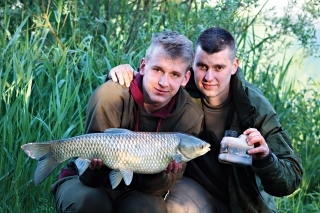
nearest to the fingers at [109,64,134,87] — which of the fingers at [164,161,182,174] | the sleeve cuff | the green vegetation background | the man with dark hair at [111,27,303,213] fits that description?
the man with dark hair at [111,27,303,213]

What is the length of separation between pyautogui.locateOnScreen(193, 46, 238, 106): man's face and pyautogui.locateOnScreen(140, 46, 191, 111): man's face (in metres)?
0.21

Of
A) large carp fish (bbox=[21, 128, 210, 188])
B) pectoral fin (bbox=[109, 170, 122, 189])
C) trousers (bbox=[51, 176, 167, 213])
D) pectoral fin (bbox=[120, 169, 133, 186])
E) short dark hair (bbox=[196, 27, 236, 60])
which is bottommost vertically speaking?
trousers (bbox=[51, 176, 167, 213])

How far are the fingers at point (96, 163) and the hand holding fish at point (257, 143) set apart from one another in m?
0.77

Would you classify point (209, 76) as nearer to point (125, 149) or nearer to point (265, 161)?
point (265, 161)

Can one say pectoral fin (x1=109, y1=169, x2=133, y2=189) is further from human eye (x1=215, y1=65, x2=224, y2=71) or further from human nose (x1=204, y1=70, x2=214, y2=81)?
human eye (x1=215, y1=65, x2=224, y2=71)

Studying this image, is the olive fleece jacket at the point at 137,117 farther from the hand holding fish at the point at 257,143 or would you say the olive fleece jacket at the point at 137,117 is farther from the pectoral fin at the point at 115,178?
the hand holding fish at the point at 257,143

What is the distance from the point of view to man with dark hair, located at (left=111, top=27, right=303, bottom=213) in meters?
4.50

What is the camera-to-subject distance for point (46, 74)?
5.96 meters

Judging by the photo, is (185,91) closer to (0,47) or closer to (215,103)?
(215,103)

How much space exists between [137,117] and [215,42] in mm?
659

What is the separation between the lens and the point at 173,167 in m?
4.17

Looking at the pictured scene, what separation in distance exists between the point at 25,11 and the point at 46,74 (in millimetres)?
924

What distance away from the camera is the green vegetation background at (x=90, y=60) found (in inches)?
214

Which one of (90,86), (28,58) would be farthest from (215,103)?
(28,58)
